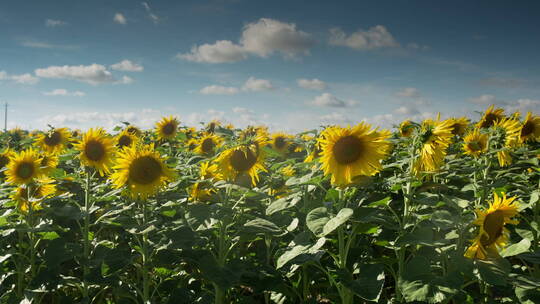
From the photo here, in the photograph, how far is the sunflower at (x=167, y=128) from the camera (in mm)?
8305

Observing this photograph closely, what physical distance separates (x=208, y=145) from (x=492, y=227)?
4.28 metres

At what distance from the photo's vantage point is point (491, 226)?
271cm

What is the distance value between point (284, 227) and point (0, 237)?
2.97m

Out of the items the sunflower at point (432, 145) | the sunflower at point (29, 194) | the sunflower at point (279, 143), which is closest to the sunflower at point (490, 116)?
the sunflower at point (279, 143)

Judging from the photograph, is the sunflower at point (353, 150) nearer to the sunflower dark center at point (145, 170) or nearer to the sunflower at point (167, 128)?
the sunflower dark center at point (145, 170)

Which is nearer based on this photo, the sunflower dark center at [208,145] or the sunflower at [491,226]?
the sunflower at [491,226]

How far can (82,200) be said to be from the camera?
14.3 ft

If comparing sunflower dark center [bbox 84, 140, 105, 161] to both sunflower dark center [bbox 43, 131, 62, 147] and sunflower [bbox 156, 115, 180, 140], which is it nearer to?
sunflower dark center [bbox 43, 131, 62, 147]

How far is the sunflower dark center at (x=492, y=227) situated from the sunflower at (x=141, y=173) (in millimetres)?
2576

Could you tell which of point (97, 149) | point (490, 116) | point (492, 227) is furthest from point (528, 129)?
point (97, 149)

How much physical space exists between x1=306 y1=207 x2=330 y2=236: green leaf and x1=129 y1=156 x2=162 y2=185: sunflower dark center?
1558 mm

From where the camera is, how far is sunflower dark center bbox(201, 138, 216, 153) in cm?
605

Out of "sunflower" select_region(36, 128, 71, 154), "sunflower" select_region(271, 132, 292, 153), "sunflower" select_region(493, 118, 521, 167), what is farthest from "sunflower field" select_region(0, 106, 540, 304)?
"sunflower" select_region(271, 132, 292, 153)

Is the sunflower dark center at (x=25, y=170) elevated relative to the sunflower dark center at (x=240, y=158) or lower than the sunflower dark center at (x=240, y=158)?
lower
